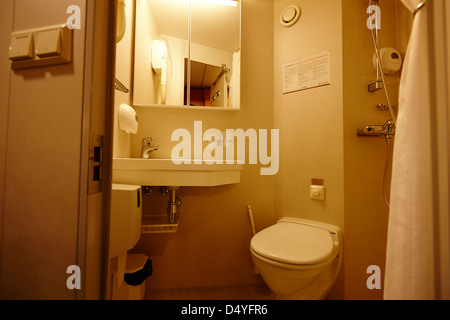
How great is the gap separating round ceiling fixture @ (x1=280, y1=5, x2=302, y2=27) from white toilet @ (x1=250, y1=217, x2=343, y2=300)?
133cm

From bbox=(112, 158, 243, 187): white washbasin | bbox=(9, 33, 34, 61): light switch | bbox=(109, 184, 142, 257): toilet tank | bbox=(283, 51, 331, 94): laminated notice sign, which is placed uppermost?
bbox=(283, 51, 331, 94): laminated notice sign

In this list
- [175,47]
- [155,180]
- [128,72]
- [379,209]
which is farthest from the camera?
[175,47]

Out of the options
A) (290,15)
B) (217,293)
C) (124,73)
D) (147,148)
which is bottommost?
(217,293)

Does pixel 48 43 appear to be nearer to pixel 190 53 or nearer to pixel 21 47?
pixel 21 47

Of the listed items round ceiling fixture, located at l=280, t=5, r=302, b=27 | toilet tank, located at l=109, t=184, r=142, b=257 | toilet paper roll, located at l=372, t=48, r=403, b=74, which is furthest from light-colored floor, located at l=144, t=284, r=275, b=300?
round ceiling fixture, located at l=280, t=5, r=302, b=27

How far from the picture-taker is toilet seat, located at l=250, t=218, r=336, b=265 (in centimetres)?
84

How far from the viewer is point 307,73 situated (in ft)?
4.17

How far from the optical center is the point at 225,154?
144cm

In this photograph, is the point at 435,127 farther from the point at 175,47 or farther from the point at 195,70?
the point at 175,47

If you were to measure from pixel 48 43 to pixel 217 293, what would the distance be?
4.85ft

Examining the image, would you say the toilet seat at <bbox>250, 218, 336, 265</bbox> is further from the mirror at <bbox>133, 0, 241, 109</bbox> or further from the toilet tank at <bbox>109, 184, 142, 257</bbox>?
the mirror at <bbox>133, 0, 241, 109</bbox>

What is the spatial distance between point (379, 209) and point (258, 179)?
721 millimetres

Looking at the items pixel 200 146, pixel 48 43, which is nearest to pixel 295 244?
pixel 200 146

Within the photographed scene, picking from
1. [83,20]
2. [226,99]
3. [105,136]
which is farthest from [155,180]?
[226,99]
